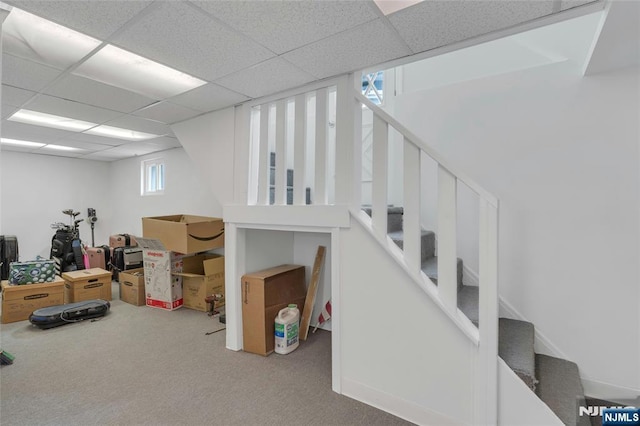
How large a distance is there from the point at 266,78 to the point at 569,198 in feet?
8.00

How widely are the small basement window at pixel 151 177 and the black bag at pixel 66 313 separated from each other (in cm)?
257

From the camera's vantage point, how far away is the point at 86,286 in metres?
4.16

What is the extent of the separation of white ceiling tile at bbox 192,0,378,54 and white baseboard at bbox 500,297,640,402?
234cm

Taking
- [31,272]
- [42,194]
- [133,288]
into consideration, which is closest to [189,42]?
[133,288]

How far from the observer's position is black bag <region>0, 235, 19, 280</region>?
16.4 ft

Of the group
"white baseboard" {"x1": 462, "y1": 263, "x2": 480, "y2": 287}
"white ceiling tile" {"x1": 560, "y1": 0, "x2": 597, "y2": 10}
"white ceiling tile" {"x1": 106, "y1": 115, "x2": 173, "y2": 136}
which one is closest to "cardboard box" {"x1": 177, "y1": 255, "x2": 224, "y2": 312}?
"white ceiling tile" {"x1": 106, "y1": 115, "x2": 173, "y2": 136}

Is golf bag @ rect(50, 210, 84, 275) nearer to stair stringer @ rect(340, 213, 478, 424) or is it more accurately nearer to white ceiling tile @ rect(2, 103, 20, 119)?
white ceiling tile @ rect(2, 103, 20, 119)

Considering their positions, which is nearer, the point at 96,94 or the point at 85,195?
the point at 96,94

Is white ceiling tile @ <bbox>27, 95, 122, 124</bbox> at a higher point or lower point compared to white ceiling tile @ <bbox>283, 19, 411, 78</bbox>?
higher

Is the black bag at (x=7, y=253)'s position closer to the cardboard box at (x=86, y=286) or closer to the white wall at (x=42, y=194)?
the white wall at (x=42, y=194)

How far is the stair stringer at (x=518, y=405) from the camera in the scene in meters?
1.52

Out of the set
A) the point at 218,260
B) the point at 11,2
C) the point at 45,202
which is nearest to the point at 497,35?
the point at 11,2

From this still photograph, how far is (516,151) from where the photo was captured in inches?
93.7

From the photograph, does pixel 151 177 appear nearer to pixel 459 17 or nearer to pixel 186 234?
pixel 186 234
